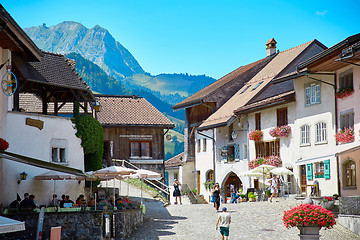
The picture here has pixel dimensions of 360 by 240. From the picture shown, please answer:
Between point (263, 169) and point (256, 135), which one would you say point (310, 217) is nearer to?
point (263, 169)

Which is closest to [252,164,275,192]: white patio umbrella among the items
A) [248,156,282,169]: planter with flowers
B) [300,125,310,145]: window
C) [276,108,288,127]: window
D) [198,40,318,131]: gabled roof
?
[248,156,282,169]: planter with flowers

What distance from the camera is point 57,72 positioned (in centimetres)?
3067

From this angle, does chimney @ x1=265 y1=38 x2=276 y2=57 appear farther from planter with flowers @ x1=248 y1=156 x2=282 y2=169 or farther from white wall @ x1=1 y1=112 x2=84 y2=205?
white wall @ x1=1 y1=112 x2=84 y2=205

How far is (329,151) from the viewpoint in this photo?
28.3m

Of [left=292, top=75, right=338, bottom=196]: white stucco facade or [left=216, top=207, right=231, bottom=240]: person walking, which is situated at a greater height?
[left=292, top=75, right=338, bottom=196]: white stucco facade

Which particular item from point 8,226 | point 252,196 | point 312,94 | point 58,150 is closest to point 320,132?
point 312,94

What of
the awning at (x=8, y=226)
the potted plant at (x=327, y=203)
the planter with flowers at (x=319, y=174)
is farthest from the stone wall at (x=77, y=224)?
the planter with flowers at (x=319, y=174)

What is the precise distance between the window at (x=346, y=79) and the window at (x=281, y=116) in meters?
7.81

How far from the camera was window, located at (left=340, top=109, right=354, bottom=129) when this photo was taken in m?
30.6

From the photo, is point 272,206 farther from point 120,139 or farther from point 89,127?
point 120,139

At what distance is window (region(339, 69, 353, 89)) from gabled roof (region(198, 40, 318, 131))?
1073cm

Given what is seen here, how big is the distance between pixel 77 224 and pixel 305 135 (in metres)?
18.5

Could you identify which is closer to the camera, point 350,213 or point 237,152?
point 350,213

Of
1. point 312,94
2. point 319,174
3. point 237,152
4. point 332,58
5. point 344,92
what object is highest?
point 332,58
